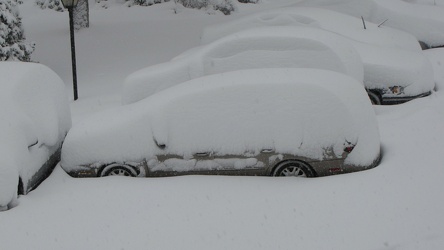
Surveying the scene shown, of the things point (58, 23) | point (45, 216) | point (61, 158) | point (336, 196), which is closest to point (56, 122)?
point (61, 158)

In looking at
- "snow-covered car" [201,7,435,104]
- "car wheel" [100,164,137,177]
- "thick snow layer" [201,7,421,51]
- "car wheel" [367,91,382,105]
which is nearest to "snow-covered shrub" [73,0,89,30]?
"snow-covered car" [201,7,435,104]

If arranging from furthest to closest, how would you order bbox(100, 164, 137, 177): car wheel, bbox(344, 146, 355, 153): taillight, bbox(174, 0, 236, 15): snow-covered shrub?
bbox(174, 0, 236, 15): snow-covered shrub, bbox(100, 164, 137, 177): car wheel, bbox(344, 146, 355, 153): taillight

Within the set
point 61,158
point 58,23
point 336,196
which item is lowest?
point 58,23

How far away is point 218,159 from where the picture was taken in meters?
6.62

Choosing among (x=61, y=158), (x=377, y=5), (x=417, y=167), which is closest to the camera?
(x=417, y=167)

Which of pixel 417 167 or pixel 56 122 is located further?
pixel 56 122

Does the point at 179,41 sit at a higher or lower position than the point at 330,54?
lower

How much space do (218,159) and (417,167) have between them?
228cm

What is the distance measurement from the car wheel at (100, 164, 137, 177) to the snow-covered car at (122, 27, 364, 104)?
3.35 m

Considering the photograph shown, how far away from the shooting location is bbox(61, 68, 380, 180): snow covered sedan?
6.45 meters

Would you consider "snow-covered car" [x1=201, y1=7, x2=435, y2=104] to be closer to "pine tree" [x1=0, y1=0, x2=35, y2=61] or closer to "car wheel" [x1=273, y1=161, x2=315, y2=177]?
"car wheel" [x1=273, y1=161, x2=315, y2=177]

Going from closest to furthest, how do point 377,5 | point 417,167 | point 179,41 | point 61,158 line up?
point 417,167 < point 61,158 < point 377,5 < point 179,41

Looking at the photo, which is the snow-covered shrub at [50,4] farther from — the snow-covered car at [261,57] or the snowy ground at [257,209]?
the snowy ground at [257,209]

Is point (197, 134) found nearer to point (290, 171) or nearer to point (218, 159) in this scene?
point (218, 159)
